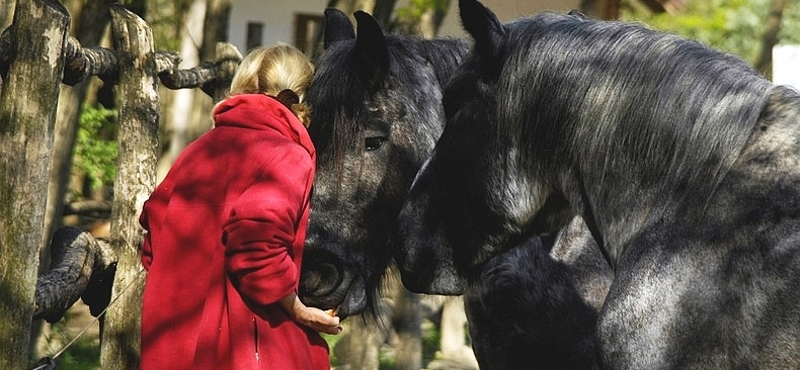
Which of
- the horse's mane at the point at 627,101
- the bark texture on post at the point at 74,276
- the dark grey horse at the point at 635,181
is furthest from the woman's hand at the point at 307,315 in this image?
the bark texture on post at the point at 74,276

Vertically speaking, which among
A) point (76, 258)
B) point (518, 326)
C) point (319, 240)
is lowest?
point (76, 258)

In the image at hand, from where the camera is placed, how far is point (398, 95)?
458cm

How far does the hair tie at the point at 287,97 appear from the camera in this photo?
4.12m

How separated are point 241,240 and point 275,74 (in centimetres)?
65

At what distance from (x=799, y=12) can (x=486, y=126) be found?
3169 cm

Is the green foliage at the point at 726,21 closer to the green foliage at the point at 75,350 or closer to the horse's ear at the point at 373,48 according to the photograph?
the horse's ear at the point at 373,48

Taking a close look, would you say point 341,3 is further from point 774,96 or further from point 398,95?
point 774,96

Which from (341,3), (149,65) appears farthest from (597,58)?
(341,3)

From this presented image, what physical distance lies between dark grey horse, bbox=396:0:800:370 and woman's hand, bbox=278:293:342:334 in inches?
11.4

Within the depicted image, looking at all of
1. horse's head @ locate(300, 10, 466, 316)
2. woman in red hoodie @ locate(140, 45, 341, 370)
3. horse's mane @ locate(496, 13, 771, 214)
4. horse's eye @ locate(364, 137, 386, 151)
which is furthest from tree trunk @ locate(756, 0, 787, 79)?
horse's mane @ locate(496, 13, 771, 214)

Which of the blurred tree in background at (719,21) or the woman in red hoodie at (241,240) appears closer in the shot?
the woman in red hoodie at (241,240)

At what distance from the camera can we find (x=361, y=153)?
4.42m

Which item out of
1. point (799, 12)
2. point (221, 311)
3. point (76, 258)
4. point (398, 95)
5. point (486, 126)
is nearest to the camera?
point (486, 126)

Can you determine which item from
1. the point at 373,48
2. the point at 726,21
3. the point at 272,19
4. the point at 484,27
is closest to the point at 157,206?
the point at 373,48
